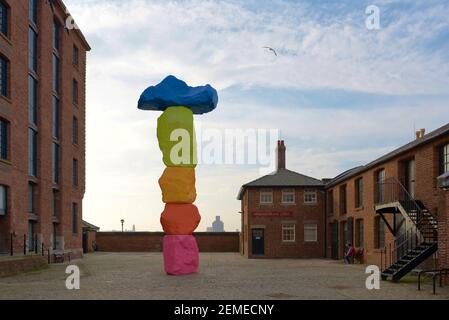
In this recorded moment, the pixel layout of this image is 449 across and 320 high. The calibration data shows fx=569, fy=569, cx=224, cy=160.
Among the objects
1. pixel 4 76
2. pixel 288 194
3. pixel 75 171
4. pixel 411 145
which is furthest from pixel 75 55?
pixel 411 145

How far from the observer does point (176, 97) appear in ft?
79.8

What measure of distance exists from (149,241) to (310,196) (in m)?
22.4

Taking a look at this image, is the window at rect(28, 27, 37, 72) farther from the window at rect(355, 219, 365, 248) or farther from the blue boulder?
the window at rect(355, 219, 365, 248)

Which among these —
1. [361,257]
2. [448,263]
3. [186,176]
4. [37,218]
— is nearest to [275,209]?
[361,257]

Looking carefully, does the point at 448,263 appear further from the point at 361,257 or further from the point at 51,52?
the point at 51,52

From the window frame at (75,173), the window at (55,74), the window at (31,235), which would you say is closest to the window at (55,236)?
the window at (31,235)

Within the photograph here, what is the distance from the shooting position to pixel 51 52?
37625 mm

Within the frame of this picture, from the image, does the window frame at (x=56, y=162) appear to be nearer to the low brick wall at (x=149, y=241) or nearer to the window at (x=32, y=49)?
the window at (x=32, y=49)

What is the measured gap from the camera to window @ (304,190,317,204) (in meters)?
45.1

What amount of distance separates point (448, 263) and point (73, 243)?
1217 inches

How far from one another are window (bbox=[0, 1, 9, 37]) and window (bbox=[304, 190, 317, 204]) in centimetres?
2548

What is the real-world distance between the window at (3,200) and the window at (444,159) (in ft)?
68.2

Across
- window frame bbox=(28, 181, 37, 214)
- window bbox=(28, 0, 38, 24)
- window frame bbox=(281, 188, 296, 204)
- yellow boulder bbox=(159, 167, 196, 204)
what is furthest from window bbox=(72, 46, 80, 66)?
yellow boulder bbox=(159, 167, 196, 204)

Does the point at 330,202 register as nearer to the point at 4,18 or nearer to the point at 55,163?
the point at 55,163
